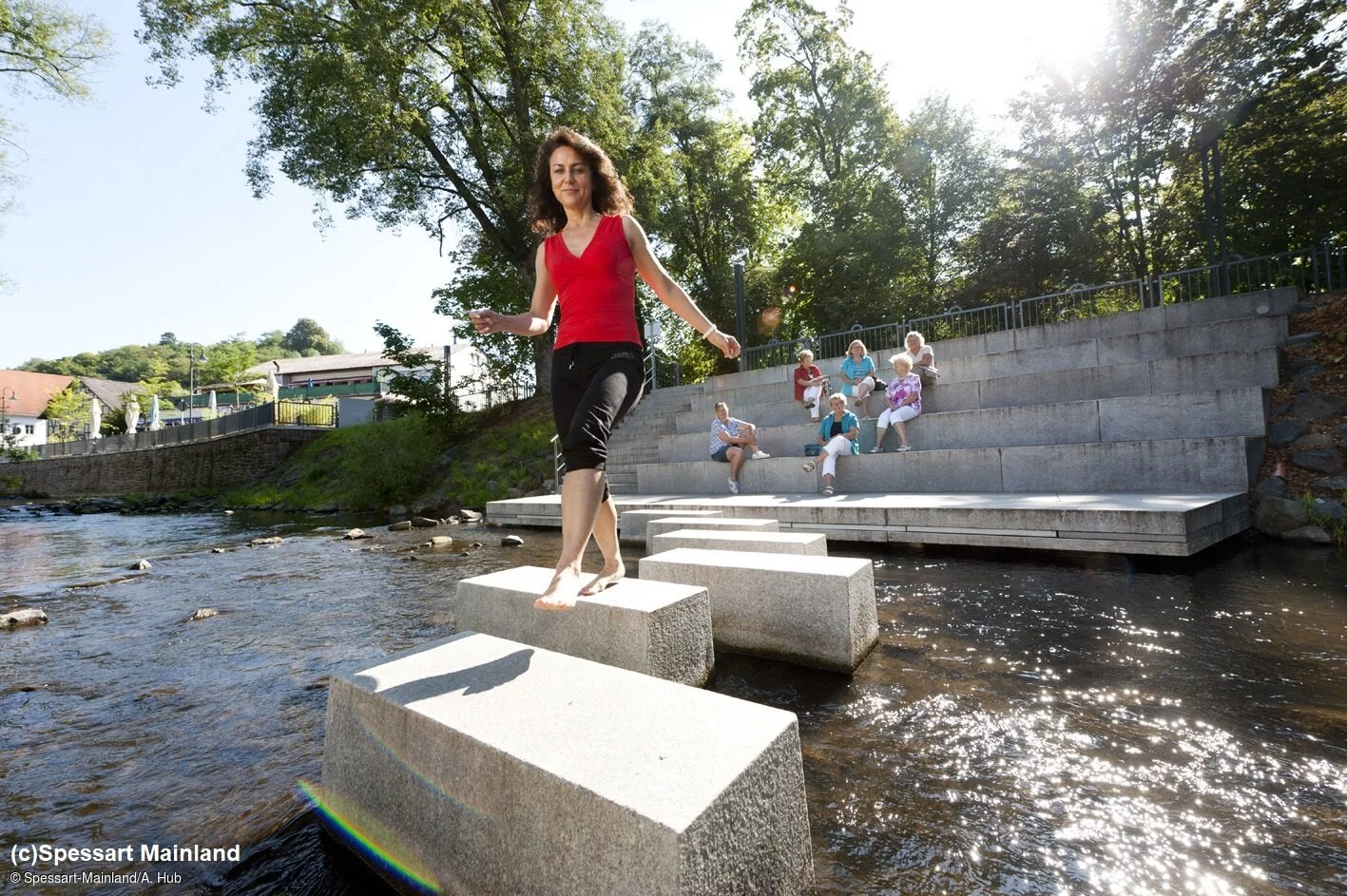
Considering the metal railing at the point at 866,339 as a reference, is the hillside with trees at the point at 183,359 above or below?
above

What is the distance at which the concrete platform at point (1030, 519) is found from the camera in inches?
188

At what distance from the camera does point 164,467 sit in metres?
31.5

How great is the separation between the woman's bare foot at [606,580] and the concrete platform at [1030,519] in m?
4.02

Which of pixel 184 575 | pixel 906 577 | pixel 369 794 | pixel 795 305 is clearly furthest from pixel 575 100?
pixel 369 794

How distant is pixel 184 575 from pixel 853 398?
9.51 meters

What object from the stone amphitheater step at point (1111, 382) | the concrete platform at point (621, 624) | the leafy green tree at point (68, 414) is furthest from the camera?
the leafy green tree at point (68, 414)

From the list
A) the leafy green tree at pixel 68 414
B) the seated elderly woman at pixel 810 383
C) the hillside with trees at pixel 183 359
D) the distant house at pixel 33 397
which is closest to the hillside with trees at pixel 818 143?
the seated elderly woman at pixel 810 383

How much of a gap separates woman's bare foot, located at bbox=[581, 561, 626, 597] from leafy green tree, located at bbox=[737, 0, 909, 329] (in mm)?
20317

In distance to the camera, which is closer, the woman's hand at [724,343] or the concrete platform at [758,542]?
the woman's hand at [724,343]

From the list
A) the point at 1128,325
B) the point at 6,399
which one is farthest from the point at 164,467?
the point at 6,399

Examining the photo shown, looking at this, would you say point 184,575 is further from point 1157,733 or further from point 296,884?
point 1157,733

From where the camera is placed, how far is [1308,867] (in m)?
1.44

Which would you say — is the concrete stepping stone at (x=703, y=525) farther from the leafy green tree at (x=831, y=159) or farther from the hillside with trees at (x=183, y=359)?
the hillside with trees at (x=183, y=359)

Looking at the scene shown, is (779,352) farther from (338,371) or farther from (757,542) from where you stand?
(338,371)
